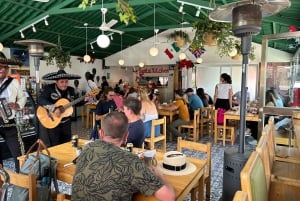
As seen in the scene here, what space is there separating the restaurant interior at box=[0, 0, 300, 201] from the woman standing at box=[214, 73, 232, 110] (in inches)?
14.8

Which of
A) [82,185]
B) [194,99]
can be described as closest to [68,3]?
[194,99]

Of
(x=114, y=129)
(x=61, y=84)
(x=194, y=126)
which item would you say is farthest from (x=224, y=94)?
(x=114, y=129)

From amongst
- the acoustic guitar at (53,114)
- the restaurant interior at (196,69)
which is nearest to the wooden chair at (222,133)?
the restaurant interior at (196,69)

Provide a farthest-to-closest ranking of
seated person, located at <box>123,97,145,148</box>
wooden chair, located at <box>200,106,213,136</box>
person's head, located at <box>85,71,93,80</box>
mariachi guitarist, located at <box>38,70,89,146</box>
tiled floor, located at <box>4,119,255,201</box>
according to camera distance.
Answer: person's head, located at <box>85,71,93,80</box>
wooden chair, located at <box>200,106,213,136</box>
mariachi guitarist, located at <box>38,70,89,146</box>
tiled floor, located at <box>4,119,255,201</box>
seated person, located at <box>123,97,145,148</box>

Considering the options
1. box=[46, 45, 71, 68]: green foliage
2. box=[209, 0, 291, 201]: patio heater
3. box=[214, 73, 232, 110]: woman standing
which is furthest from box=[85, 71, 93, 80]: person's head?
box=[209, 0, 291, 201]: patio heater

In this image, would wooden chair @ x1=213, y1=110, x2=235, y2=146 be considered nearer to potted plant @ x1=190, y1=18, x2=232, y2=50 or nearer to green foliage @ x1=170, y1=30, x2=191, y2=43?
potted plant @ x1=190, y1=18, x2=232, y2=50

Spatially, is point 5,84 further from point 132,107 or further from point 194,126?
point 194,126

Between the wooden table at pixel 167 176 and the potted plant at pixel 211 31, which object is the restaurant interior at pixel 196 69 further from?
the potted plant at pixel 211 31

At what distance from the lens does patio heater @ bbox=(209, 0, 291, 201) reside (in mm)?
2184

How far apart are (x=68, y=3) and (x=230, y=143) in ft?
17.4

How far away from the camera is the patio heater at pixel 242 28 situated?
2.18m

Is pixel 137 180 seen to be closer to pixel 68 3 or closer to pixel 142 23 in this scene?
pixel 68 3

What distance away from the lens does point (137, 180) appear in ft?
4.76

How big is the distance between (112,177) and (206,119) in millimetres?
5812
